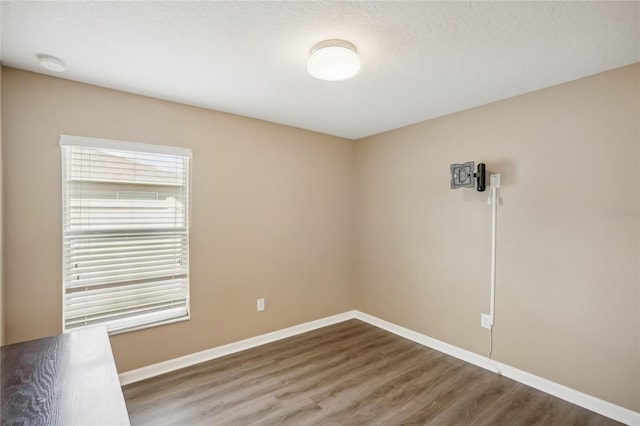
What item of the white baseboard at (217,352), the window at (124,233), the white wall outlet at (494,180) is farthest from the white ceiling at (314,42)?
the white baseboard at (217,352)

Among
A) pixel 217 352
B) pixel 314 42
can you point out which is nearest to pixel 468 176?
pixel 314 42

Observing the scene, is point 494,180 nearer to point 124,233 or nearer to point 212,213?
point 212,213

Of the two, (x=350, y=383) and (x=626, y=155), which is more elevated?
(x=626, y=155)

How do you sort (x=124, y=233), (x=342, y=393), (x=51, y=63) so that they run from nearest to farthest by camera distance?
(x=51, y=63) < (x=342, y=393) < (x=124, y=233)

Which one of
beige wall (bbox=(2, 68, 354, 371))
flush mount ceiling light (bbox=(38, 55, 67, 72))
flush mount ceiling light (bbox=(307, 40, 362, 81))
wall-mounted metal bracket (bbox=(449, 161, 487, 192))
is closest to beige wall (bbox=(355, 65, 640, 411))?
wall-mounted metal bracket (bbox=(449, 161, 487, 192))

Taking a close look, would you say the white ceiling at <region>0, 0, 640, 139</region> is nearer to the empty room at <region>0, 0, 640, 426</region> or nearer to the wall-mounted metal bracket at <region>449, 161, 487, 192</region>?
the empty room at <region>0, 0, 640, 426</region>

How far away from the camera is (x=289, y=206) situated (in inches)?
139

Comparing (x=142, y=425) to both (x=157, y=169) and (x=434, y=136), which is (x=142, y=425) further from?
(x=434, y=136)

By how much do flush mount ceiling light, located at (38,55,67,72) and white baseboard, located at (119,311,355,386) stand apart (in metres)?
2.33

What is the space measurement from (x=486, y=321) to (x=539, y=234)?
0.92 meters

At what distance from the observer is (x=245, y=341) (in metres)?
3.17

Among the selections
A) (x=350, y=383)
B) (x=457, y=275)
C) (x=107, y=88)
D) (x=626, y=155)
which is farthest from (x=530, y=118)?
(x=107, y=88)

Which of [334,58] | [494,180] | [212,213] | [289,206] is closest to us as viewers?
[334,58]

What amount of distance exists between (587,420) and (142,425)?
9.93 feet
